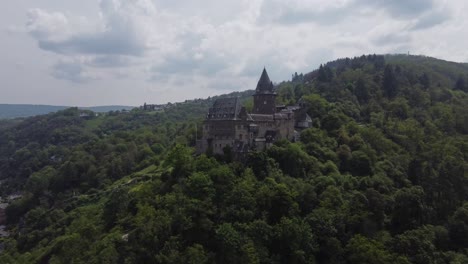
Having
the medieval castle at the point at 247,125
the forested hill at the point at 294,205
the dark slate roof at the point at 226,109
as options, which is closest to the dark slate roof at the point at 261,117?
the medieval castle at the point at 247,125

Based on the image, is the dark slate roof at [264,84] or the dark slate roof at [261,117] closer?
the dark slate roof at [261,117]

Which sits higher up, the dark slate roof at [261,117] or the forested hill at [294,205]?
the dark slate roof at [261,117]

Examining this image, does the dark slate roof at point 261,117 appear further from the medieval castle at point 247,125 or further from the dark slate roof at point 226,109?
the dark slate roof at point 226,109

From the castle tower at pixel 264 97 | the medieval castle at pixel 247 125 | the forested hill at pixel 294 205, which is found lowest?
the forested hill at pixel 294 205

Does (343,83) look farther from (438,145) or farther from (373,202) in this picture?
(373,202)

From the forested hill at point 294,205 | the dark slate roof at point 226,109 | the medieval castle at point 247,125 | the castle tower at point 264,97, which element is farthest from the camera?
the castle tower at point 264,97

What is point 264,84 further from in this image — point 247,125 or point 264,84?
point 247,125

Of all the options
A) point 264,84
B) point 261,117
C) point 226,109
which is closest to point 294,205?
point 261,117

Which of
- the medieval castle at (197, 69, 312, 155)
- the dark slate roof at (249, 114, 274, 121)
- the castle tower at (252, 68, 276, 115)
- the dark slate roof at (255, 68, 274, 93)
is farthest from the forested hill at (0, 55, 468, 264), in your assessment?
the dark slate roof at (255, 68, 274, 93)

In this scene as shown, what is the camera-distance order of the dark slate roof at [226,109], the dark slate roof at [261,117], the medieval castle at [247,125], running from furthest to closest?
the dark slate roof at [261,117] < the dark slate roof at [226,109] < the medieval castle at [247,125]
